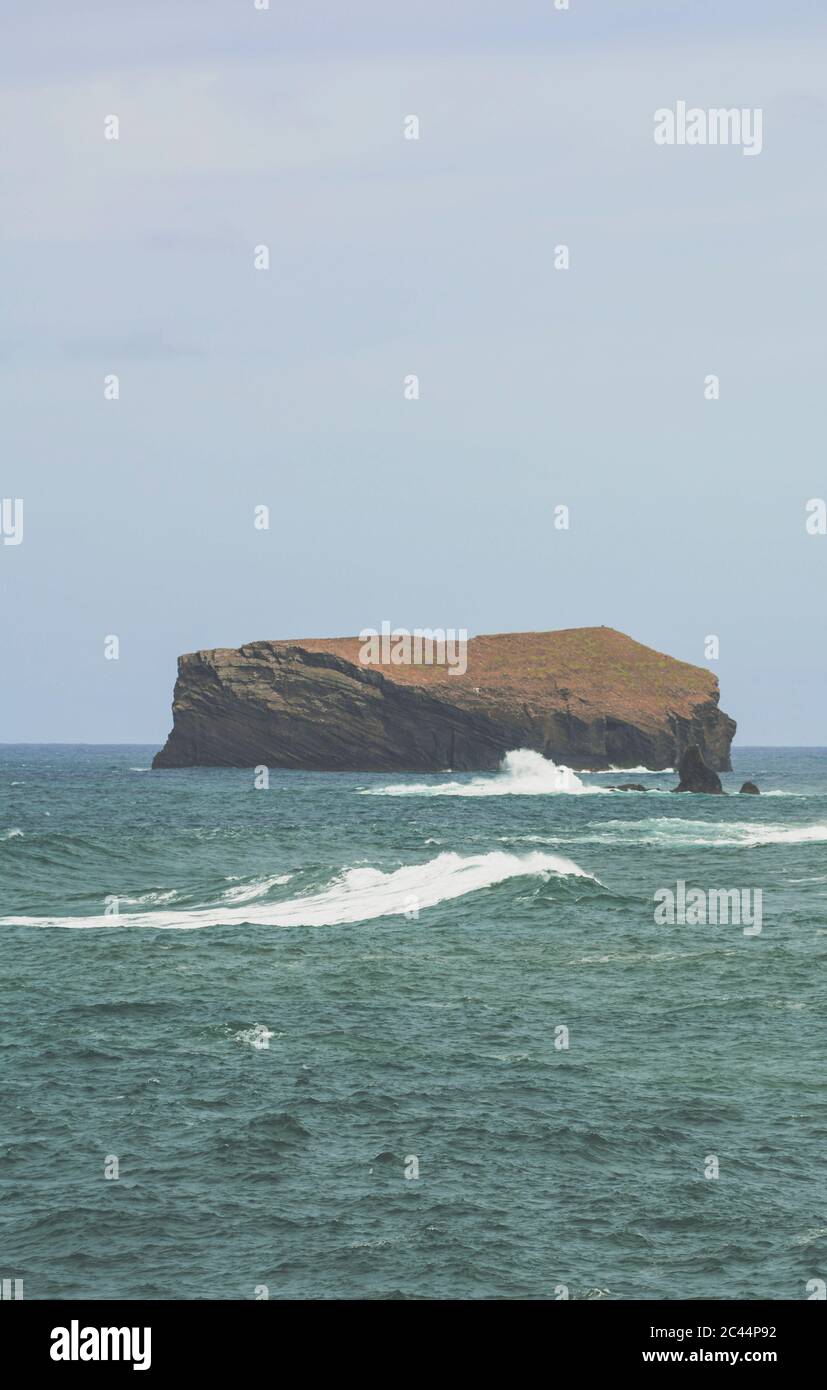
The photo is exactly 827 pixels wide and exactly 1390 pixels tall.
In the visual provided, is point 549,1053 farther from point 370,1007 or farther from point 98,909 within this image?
point 98,909

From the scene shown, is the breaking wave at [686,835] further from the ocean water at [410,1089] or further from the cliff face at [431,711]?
the cliff face at [431,711]

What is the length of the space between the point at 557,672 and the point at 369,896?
377ft

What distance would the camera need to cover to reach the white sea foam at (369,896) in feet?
133

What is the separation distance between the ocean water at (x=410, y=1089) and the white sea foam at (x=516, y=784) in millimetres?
66926

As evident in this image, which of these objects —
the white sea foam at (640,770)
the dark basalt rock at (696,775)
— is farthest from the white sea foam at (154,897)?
the white sea foam at (640,770)

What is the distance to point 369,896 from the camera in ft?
149

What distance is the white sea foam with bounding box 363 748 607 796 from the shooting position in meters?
118

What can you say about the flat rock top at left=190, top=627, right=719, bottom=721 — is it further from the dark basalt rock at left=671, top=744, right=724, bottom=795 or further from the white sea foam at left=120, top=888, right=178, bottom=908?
the white sea foam at left=120, top=888, right=178, bottom=908

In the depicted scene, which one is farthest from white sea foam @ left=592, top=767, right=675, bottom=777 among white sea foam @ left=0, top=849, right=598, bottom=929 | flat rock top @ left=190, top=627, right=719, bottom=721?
white sea foam @ left=0, top=849, right=598, bottom=929

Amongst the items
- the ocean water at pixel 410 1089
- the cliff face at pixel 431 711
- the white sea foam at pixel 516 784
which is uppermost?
the cliff face at pixel 431 711

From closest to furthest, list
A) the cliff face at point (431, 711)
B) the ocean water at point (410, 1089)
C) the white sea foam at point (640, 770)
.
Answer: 1. the ocean water at point (410, 1089)
2. the cliff face at point (431, 711)
3. the white sea foam at point (640, 770)

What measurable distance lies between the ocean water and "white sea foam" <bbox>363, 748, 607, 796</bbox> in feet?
220

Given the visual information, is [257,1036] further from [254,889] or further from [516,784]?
[516,784]
